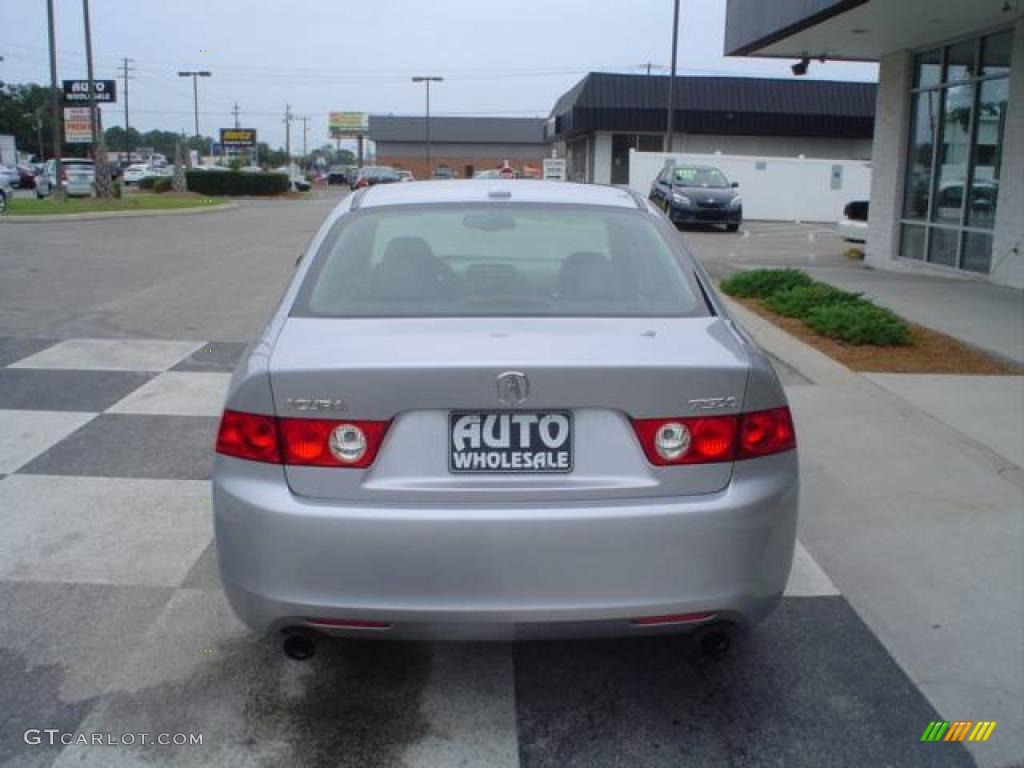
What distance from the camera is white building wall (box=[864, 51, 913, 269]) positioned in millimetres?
16250

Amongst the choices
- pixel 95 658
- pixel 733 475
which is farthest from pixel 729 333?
pixel 95 658

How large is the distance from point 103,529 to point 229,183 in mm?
49823

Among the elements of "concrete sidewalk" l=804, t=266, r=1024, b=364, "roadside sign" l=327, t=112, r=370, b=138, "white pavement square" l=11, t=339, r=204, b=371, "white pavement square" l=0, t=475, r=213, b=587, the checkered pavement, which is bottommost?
the checkered pavement

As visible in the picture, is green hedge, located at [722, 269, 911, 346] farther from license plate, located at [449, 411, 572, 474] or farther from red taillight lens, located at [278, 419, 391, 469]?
red taillight lens, located at [278, 419, 391, 469]

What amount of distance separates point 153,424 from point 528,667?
3911 mm

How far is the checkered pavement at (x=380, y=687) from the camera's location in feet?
10.3

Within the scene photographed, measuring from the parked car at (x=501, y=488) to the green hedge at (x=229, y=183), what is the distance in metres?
51.2

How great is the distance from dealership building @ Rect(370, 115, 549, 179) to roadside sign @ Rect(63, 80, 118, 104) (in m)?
55.7

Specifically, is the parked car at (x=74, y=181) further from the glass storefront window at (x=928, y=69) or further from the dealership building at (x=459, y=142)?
the dealership building at (x=459, y=142)

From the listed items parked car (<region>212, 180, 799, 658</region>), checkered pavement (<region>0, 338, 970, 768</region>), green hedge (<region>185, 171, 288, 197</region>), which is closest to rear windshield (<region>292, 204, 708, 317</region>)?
parked car (<region>212, 180, 799, 658</region>)

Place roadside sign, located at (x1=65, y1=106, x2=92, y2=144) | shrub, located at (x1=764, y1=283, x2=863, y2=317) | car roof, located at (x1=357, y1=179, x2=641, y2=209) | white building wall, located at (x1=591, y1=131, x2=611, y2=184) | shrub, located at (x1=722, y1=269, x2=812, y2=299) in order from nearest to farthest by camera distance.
Result: car roof, located at (x1=357, y1=179, x2=641, y2=209)
shrub, located at (x1=764, y1=283, x2=863, y2=317)
shrub, located at (x1=722, y1=269, x2=812, y2=299)
roadside sign, located at (x1=65, y1=106, x2=92, y2=144)
white building wall, located at (x1=591, y1=131, x2=611, y2=184)

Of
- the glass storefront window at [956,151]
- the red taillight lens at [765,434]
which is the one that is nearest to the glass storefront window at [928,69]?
the glass storefront window at [956,151]

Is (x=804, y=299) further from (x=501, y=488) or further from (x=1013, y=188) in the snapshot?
(x=501, y=488)

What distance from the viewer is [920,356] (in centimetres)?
898
